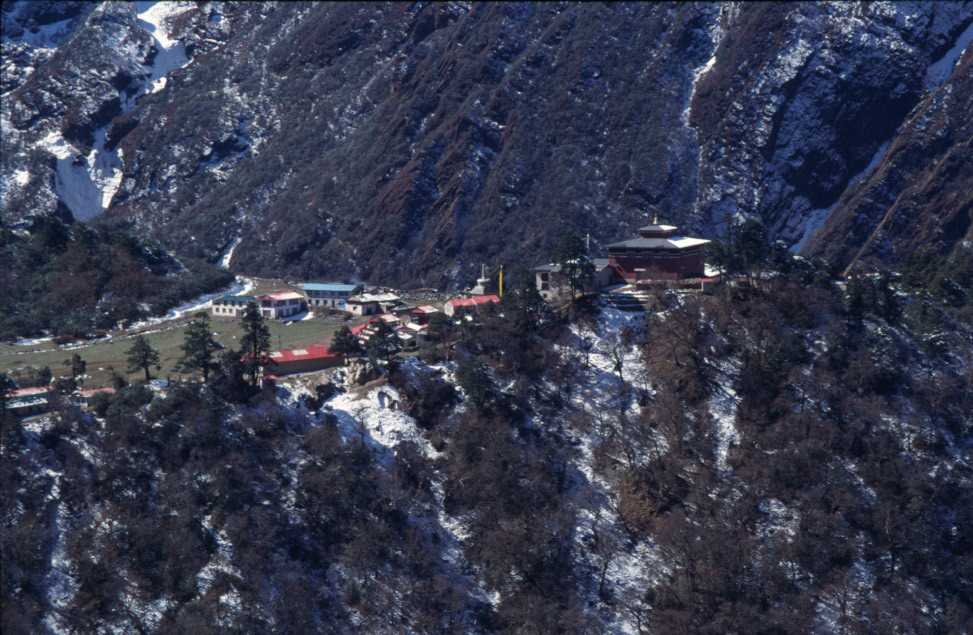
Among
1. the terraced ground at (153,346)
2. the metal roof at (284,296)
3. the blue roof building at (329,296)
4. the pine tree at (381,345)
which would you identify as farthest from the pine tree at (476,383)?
the metal roof at (284,296)

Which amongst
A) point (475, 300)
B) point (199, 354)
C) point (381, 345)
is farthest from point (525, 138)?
point (199, 354)

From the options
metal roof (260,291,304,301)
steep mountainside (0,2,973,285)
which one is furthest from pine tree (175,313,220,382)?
steep mountainside (0,2,973,285)

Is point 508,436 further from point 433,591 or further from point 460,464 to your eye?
point 433,591

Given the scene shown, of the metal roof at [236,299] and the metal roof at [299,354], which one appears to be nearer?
the metal roof at [299,354]

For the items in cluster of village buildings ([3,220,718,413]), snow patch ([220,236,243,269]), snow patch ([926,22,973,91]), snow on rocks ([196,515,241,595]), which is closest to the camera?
snow on rocks ([196,515,241,595])

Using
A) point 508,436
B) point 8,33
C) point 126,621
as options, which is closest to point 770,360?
point 508,436

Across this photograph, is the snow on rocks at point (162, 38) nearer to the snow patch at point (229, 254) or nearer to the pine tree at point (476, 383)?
the snow patch at point (229, 254)

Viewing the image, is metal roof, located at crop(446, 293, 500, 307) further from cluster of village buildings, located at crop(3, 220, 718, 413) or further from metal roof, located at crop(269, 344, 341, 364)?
metal roof, located at crop(269, 344, 341, 364)
